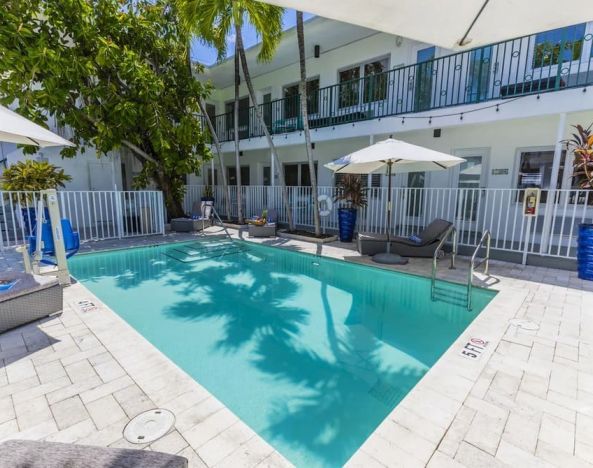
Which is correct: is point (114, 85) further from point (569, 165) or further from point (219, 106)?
point (569, 165)

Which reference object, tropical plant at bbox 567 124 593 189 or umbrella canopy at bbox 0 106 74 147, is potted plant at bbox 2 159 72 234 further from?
tropical plant at bbox 567 124 593 189

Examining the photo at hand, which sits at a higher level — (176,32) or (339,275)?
(176,32)

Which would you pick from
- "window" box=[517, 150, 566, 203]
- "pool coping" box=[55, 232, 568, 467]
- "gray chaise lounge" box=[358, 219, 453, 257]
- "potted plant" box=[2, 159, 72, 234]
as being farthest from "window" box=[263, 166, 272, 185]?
"pool coping" box=[55, 232, 568, 467]

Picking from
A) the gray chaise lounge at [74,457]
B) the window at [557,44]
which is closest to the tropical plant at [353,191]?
the window at [557,44]

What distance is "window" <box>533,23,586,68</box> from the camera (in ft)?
24.0

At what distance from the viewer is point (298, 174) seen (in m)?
13.9

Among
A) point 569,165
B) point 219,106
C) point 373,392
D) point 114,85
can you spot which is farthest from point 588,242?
point 219,106

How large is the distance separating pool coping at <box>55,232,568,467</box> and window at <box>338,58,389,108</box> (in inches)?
360

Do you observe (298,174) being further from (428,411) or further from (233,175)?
(428,411)

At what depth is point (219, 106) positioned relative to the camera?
17.3 metres

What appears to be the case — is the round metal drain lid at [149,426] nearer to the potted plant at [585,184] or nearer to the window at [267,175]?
the potted plant at [585,184]

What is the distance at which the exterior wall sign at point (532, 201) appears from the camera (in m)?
6.30

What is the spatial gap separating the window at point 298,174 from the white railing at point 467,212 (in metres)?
2.07

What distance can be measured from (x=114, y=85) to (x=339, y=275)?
874 cm
